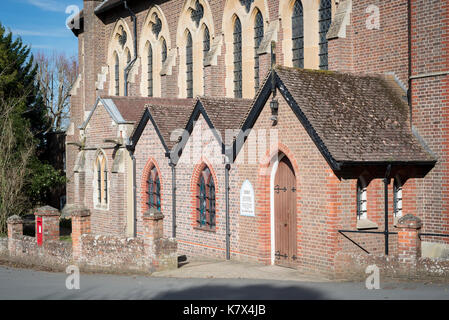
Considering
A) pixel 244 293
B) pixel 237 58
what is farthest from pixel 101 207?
pixel 244 293

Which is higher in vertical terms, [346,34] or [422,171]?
[346,34]

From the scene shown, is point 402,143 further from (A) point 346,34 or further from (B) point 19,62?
(B) point 19,62

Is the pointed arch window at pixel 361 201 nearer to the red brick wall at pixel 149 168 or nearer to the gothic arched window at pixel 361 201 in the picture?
the gothic arched window at pixel 361 201

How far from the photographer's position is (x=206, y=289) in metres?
12.7

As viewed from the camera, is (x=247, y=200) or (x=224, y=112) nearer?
(x=247, y=200)

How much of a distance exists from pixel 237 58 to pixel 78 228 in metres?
11.9

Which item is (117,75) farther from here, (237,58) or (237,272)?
(237,272)

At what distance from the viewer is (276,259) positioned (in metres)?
16.3

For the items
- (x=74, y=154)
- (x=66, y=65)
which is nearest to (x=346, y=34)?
(x=74, y=154)

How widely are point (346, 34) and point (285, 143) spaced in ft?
18.0

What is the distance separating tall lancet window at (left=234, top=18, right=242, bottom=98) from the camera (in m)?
25.8

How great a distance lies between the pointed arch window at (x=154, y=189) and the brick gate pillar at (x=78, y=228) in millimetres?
4871

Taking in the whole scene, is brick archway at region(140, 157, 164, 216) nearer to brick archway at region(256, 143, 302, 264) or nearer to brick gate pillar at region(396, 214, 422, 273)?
brick archway at region(256, 143, 302, 264)

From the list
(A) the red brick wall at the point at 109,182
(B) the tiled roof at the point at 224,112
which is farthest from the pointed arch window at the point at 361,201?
(A) the red brick wall at the point at 109,182
